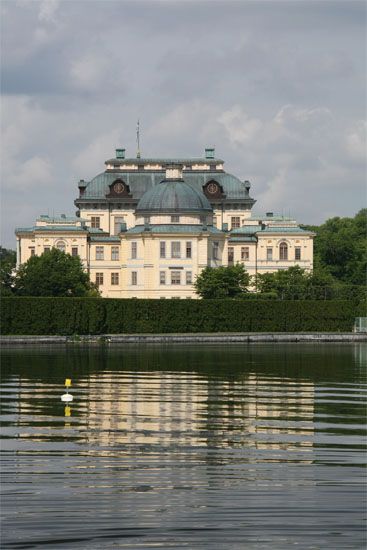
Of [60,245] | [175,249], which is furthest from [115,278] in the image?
[175,249]

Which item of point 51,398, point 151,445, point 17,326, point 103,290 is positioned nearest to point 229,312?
point 17,326

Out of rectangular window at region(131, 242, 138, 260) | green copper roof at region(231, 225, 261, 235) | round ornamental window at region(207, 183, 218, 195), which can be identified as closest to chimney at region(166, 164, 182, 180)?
rectangular window at region(131, 242, 138, 260)

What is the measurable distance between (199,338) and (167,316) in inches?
271

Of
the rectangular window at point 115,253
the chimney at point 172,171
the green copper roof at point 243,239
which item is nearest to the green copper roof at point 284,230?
the green copper roof at point 243,239

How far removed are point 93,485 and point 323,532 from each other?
5042mm

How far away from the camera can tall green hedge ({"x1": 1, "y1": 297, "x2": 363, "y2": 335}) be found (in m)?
94.1

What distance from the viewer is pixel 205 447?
30.5 metres

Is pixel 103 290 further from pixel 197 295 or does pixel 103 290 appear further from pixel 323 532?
pixel 323 532

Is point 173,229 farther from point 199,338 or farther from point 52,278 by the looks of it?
point 199,338

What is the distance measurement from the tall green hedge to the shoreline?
8.74ft

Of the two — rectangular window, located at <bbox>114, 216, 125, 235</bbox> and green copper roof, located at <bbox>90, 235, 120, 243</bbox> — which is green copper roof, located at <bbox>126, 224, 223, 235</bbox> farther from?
rectangular window, located at <bbox>114, 216, 125, 235</bbox>

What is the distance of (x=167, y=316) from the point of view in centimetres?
9812

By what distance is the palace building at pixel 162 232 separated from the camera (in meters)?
122

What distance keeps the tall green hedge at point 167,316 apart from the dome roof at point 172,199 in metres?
24.8
